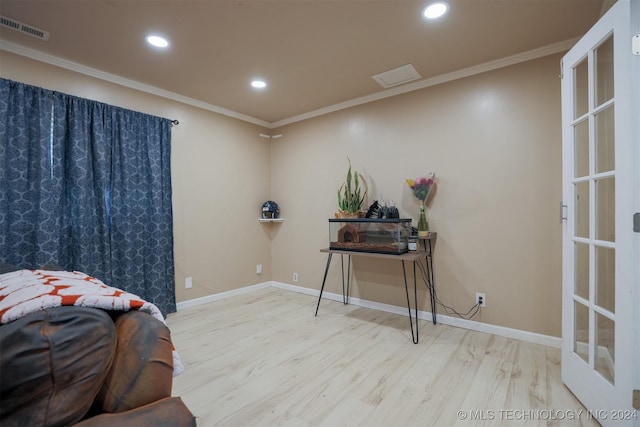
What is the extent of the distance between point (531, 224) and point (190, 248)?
11.0 ft

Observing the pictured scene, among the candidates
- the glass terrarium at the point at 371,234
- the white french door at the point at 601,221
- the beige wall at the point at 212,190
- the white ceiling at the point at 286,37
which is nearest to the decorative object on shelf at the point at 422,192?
the glass terrarium at the point at 371,234

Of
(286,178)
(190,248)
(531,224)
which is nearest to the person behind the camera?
(531,224)

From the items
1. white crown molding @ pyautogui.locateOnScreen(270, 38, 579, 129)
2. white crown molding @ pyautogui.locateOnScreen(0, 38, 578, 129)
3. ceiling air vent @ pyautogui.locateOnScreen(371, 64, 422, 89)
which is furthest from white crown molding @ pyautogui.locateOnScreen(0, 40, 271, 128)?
ceiling air vent @ pyautogui.locateOnScreen(371, 64, 422, 89)

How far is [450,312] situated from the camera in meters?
2.79

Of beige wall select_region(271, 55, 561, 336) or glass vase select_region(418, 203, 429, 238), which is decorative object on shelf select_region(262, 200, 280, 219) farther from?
glass vase select_region(418, 203, 429, 238)

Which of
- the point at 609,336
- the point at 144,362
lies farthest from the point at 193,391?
the point at 609,336

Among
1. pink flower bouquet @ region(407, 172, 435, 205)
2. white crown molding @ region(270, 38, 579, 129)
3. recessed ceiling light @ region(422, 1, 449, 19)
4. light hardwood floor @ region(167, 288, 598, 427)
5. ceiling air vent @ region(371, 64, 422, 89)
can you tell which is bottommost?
light hardwood floor @ region(167, 288, 598, 427)

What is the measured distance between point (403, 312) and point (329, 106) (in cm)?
250

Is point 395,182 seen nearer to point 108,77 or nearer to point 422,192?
point 422,192

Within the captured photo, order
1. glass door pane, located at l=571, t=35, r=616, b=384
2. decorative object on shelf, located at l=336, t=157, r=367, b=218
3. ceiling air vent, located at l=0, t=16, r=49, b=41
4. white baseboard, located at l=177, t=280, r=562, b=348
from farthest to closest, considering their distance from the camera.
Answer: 1. decorative object on shelf, located at l=336, t=157, r=367, b=218
2. white baseboard, located at l=177, t=280, r=562, b=348
3. ceiling air vent, located at l=0, t=16, r=49, b=41
4. glass door pane, located at l=571, t=35, r=616, b=384

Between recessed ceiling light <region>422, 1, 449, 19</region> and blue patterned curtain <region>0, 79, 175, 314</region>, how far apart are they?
8.61 ft

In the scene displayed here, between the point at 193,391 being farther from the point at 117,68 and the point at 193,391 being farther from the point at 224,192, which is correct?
the point at 117,68

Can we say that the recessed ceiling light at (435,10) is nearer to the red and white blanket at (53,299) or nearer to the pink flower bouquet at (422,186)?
the pink flower bouquet at (422,186)

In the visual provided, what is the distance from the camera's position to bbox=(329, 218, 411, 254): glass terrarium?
2.68 metres
